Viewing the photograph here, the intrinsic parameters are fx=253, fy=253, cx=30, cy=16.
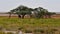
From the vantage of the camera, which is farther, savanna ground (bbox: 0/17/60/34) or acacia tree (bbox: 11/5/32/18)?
acacia tree (bbox: 11/5/32/18)

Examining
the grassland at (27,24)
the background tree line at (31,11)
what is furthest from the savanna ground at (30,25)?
the background tree line at (31,11)

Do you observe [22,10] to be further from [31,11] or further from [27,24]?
[27,24]

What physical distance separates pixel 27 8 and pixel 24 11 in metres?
5.79

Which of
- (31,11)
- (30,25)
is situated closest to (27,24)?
(30,25)

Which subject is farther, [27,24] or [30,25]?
[27,24]

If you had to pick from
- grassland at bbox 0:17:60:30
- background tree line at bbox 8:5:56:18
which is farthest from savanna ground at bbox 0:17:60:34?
background tree line at bbox 8:5:56:18

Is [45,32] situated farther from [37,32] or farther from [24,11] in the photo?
[24,11]

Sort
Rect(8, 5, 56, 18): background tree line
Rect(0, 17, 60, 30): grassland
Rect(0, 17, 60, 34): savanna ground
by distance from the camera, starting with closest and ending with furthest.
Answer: Rect(0, 17, 60, 34): savanna ground → Rect(0, 17, 60, 30): grassland → Rect(8, 5, 56, 18): background tree line

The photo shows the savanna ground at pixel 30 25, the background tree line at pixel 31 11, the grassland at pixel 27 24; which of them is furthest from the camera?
the background tree line at pixel 31 11

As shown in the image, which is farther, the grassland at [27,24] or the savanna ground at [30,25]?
the grassland at [27,24]

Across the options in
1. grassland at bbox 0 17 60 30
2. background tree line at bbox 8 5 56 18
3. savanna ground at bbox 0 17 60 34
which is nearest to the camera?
savanna ground at bbox 0 17 60 34

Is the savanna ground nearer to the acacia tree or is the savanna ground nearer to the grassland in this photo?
the grassland

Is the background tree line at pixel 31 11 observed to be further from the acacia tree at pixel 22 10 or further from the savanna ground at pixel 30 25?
the savanna ground at pixel 30 25

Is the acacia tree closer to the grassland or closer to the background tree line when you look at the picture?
the background tree line
